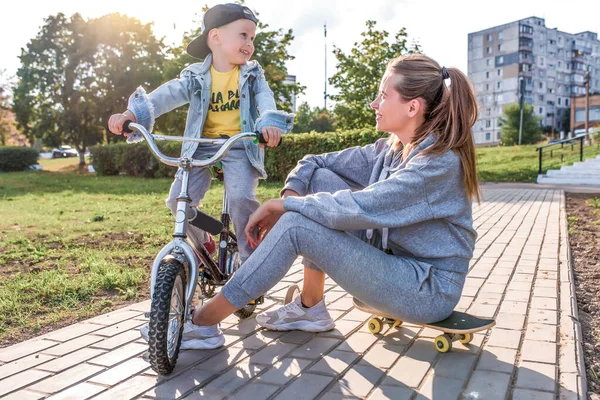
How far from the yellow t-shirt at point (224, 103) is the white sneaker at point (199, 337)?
1.14 m

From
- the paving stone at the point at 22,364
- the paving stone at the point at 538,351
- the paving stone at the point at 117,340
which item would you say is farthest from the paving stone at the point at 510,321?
the paving stone at the point at 22,364

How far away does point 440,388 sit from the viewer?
2.35 meters

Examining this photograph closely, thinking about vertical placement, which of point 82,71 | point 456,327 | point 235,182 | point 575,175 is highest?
point 82,71

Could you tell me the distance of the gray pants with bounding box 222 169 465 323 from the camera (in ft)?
8.17

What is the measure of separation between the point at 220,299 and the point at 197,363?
340mm

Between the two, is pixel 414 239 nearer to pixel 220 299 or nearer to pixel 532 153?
pixel 220 299

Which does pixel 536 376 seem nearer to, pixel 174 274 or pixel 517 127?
pixel 174 274

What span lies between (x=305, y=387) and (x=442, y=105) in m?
1.42

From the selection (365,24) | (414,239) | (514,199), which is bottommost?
(514,199)

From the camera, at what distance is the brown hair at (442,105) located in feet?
8.46

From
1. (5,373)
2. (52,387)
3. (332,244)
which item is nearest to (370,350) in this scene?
(332,244)

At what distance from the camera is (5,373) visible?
260cm

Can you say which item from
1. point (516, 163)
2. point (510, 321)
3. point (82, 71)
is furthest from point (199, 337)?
point (82, 71)

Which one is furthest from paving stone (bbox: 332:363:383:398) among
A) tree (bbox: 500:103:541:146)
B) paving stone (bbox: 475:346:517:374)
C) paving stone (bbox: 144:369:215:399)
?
tree (bbox: 500:103:541:146)
